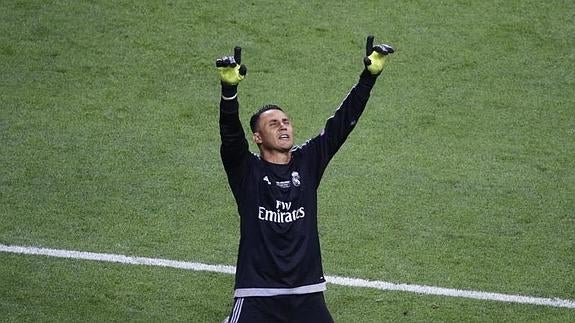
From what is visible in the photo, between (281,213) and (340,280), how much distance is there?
7.10ft

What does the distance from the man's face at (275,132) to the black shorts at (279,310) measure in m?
0.91

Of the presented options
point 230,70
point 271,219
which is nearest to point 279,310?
point 271,219

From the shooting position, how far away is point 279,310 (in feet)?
26.0

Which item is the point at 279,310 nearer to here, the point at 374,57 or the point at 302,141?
the point at 374,57

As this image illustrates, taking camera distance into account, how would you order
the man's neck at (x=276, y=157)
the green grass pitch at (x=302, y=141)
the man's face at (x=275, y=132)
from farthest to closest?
the green grass pitch at (x=302, y=141) < the man's neck at (x=276, y=157) < the man's face at (x=275, y=132)

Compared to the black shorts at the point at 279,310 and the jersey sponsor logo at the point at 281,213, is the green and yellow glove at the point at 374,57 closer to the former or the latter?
the jersey sponsor logo at the point at 281,213

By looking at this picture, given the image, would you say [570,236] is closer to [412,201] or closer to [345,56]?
[412,201]

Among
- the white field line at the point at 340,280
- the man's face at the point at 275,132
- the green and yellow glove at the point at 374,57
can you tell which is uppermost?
the green and yellow glove at the point at 374,57

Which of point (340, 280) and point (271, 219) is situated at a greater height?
point (271, 219)

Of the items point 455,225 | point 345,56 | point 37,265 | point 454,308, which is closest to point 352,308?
point 454,308

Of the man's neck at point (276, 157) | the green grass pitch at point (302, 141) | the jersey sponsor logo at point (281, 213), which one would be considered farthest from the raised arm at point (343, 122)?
the green grass pitch at point (302, 141)

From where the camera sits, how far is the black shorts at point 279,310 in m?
7.88

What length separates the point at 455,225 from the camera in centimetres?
1077

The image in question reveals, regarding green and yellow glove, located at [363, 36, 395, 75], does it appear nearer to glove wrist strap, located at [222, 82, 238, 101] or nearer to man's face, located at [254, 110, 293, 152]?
man's face, located at [254, 110, 293, 152]
